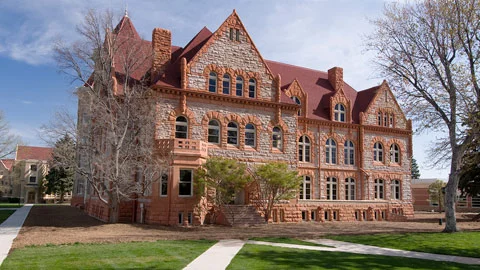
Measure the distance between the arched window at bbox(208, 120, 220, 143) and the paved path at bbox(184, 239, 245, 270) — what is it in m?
11.6

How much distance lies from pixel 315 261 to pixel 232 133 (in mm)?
16284

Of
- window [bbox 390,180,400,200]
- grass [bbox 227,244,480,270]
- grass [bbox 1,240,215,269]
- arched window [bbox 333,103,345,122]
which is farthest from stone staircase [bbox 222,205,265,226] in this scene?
window [bbox 390,180,400,200]

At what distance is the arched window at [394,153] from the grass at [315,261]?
2572cm

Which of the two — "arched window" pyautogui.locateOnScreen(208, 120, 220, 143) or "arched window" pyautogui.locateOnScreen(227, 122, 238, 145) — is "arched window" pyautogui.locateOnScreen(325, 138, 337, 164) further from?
"arched window" pyautogui.locateOnScreen(208, 120, 220, 143)

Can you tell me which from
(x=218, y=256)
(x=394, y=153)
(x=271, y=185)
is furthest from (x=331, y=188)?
(x=218, y=256)

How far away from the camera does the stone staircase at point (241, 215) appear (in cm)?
2469

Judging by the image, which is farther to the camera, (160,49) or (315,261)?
(160,49)

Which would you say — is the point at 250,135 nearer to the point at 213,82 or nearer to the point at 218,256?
the point at 213,82

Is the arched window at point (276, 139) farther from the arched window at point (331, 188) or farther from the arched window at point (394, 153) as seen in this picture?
the arched window at point (394, 153)

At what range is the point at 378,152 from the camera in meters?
37.3

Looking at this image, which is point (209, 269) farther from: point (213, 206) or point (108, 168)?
point (213, 206)

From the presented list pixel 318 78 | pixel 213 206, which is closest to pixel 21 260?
pixel 213 206

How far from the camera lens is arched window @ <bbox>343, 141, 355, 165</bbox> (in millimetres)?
35594

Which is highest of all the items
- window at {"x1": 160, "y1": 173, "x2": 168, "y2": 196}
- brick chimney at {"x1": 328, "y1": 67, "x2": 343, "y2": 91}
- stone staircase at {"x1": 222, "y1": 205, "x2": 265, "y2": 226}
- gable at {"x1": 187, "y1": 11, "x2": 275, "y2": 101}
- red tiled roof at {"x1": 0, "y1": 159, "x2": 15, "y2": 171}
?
brick chimney at {"x1": 328, "y1": 67, "x2": 343, "y2": 91}
